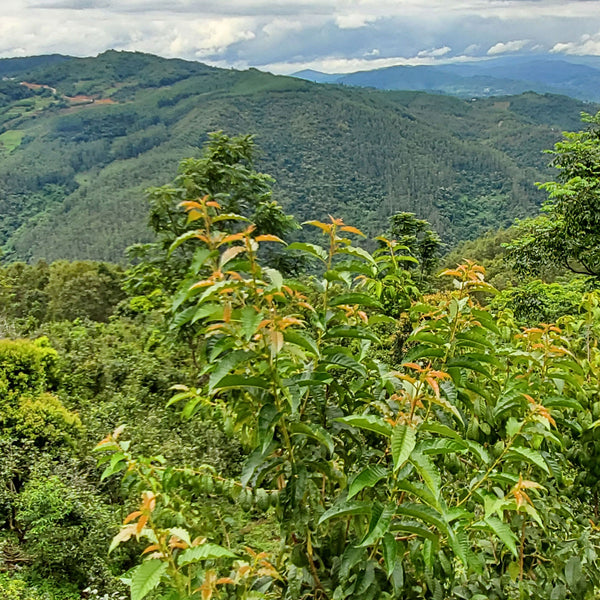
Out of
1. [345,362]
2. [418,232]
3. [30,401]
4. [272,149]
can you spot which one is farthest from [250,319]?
[272,149]

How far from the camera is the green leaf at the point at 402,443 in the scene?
3.25 feet

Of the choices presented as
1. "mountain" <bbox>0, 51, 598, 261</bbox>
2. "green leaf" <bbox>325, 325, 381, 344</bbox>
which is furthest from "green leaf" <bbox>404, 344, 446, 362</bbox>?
"mountain" <bbox>0, 51, 598, 261</bbox>

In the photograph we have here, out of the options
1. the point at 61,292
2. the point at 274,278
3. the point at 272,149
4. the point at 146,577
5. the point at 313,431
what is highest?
the point at 274,278

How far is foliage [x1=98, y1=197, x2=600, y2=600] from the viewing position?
112cm

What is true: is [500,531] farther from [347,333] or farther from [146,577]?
Result: [146,577]

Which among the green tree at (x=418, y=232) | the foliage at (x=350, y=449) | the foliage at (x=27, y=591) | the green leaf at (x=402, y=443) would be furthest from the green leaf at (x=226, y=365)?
the green tree at (x=418, y=232)

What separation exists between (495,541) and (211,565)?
3.09 feet

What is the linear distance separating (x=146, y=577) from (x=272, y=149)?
335ft

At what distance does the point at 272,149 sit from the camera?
9869 cm

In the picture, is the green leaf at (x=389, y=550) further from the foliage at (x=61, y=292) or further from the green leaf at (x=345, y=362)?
the foliage at (x=61, y=292)

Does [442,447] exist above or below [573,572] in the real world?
above

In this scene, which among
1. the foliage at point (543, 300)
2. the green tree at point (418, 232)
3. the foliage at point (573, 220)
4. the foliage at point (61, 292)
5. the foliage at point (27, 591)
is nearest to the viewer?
the foliage at point (27, 591)

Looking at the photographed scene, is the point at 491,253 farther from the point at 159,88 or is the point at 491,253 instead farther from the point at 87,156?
the point at 159,88

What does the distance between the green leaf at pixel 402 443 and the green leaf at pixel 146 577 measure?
51cm
